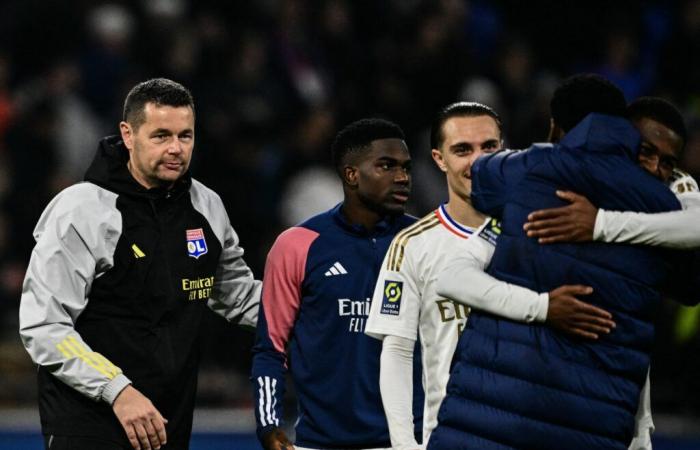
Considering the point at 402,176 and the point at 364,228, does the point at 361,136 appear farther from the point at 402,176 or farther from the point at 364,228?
the point at 364,228

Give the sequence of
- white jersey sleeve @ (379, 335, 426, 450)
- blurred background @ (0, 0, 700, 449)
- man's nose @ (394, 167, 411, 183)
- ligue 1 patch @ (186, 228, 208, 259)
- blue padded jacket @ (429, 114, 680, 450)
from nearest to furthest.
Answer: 1. blue padded jacket @ (429, 114, 680, 450)
2. white jersey sleeve @ (379, 335, 426, 450)
3. ligue 1 patch @ (186, 228, 208, 259)
4. man's nose @ (394, 167, 411, 183)
5. blurred background @ (0, 0, 700, 449)

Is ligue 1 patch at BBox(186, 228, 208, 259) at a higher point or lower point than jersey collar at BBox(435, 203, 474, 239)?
lower

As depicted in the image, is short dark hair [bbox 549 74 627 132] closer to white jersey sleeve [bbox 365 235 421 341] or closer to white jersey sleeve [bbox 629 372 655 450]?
white jersey sleeve [bbox 365 235 421 341]

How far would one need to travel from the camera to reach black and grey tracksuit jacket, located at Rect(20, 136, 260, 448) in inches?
168

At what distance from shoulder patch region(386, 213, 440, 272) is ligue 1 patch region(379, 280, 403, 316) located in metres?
0.07

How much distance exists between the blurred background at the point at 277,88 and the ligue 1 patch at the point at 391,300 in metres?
3.35

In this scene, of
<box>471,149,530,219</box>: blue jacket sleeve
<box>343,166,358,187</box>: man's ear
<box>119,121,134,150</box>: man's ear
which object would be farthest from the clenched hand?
<box>471,149,530,219</box>: blue jacket sleeve

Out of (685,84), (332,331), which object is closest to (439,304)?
(332,331)

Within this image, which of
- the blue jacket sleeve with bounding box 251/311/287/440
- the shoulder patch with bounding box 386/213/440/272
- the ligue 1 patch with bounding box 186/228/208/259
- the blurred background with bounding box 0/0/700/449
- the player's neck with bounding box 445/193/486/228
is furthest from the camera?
the blurred background with bounding box 0/0/700/449

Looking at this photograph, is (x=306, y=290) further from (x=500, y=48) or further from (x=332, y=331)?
(x=500, y=48)

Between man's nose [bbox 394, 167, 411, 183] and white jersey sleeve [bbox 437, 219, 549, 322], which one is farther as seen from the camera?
man's nose [bbox 394, 167, 411, 183]

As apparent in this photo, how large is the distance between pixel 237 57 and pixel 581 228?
603 centimetres

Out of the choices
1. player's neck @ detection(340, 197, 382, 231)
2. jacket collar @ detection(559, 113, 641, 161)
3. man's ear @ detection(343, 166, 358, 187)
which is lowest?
player's neck @ detection(340, 197, 382, 231)

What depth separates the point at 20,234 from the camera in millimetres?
8234
